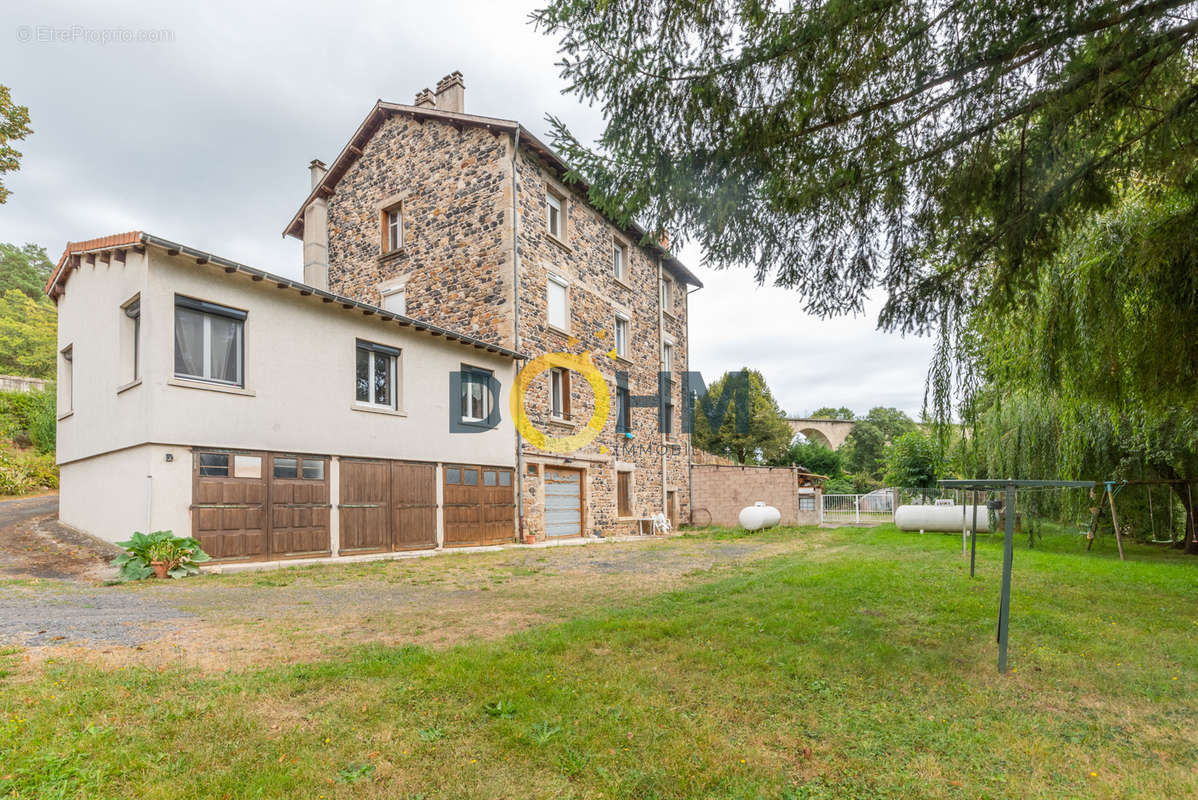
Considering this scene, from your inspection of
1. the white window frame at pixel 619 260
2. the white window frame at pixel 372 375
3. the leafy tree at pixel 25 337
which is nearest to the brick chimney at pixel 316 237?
the white window frame at pixel 372 375

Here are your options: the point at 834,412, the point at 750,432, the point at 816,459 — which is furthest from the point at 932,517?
the point at 834,412

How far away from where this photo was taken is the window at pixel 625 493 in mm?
17797

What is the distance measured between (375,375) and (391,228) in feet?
20.7

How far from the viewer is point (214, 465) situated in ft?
27.1

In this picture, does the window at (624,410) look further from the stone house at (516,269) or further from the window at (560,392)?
the window at (560,392)

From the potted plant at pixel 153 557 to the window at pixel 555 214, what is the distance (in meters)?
10.5

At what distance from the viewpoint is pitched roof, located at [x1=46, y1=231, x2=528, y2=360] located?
25.7ft

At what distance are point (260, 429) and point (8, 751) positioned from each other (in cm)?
719

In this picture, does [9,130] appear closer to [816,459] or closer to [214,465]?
[214,465]

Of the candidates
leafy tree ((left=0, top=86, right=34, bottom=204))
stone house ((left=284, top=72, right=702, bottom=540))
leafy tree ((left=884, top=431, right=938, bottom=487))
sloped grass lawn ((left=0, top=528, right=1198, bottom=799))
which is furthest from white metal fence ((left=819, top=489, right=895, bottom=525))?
leafy tree ((left=0, top=86, right=34, bottom=204))

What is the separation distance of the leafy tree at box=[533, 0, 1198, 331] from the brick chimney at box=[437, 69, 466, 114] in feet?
41.0

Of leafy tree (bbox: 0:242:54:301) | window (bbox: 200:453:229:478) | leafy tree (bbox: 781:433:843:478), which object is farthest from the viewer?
leafy tree (bbox: 781:433:843:478)

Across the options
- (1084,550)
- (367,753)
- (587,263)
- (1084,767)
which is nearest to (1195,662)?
(1084,767)

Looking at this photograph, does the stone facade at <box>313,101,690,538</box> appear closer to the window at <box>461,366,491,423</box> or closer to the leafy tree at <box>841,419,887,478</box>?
the window at <box>461,366,491,423</box>
